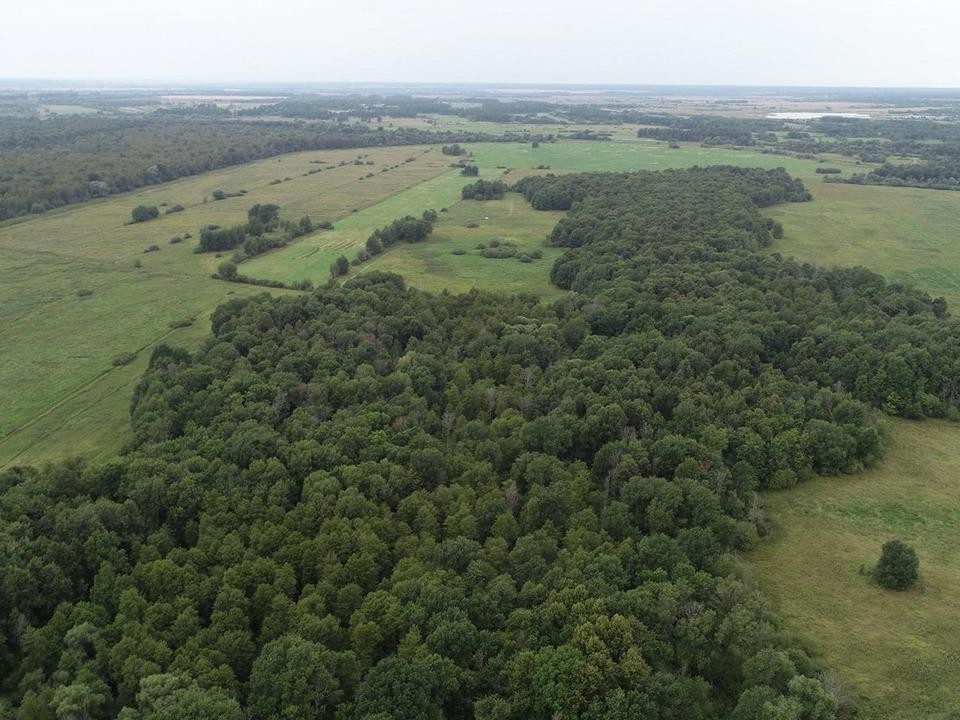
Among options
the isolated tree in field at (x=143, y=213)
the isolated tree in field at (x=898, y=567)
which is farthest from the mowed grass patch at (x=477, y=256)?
the isolated tree in field at (x=898, y=567)

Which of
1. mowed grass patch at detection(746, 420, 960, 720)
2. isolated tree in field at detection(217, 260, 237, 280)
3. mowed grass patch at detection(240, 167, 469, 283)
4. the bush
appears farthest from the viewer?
mowed grass patch at detection(240, 167, 469, 283)

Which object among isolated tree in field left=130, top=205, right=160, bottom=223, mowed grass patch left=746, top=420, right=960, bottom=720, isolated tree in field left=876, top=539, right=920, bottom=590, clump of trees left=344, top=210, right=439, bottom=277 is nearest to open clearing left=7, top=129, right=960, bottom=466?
isolated tree in field left=130, top=205, right=160, bottom=223

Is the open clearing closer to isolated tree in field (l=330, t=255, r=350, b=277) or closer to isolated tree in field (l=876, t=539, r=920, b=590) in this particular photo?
isolated tree in field (l=330, t=255, r=350, b=277)

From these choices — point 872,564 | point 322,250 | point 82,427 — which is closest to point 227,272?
point 322,250

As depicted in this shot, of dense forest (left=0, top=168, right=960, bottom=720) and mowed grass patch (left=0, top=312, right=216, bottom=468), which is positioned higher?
dense forest (left=0, top=168, right=960, bottom=720)

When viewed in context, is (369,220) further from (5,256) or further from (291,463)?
(291,463)

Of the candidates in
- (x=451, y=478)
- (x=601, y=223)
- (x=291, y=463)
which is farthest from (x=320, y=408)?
(x=601, y=223)
